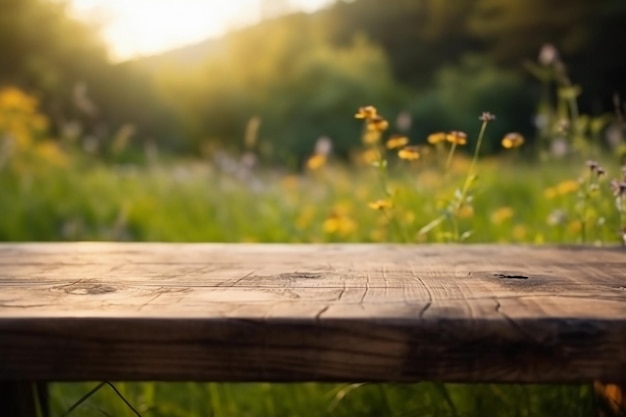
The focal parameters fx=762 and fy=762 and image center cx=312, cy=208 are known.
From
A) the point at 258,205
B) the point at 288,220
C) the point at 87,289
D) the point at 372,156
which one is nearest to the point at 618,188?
the point at 372,156

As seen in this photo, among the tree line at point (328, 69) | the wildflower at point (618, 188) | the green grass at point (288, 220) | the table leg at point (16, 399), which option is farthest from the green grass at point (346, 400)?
the tree line at point (328, 69)

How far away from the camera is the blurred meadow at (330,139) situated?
1807 mm

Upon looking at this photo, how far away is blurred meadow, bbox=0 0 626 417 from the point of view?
181 centimetres

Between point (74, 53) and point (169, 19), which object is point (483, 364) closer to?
point (169, 19)

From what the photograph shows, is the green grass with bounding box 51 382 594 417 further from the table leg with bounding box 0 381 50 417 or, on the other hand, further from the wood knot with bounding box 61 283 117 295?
the wood knot with bounding box 61 283 117 295

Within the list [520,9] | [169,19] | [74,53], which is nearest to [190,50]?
[74,53]

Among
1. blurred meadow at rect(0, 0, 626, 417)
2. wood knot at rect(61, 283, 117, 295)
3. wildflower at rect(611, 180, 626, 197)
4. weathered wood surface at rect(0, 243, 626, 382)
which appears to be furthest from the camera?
blurred meadow at rect(0, 0, 626, 417)

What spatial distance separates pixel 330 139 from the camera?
52.1ft

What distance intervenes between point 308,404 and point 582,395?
61 centimetres

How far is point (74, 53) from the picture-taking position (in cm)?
1471

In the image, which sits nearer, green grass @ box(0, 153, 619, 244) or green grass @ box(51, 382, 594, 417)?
green grass @ box(51, 382, 594, 417)

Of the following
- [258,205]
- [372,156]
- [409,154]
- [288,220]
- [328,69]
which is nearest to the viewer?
[409,154]

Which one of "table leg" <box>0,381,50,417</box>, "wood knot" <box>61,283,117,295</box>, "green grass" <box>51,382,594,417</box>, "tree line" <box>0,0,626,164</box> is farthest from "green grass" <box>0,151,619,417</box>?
"tree line" <box>0,0,626,164</box>

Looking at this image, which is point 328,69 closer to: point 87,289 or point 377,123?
point 377,123
